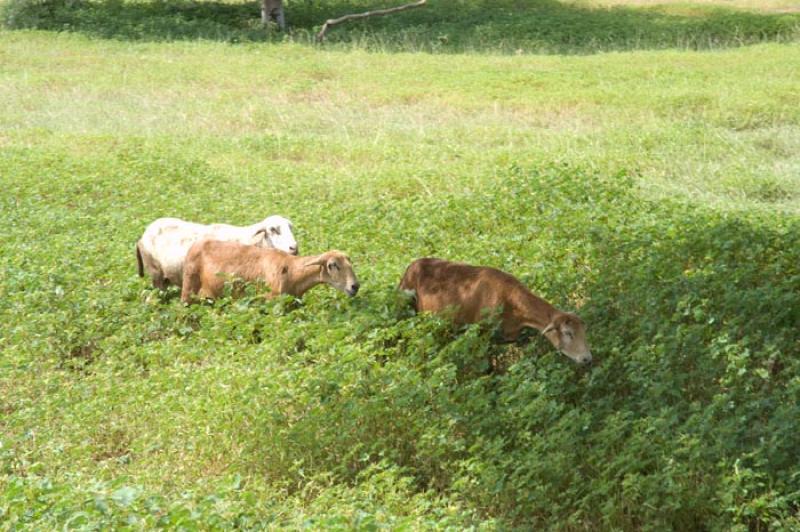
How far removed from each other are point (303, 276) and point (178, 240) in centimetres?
168

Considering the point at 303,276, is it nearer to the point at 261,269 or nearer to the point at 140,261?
the point at 261,269

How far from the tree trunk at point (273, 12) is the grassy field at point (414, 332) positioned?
1256 centimetres

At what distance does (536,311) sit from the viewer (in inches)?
378

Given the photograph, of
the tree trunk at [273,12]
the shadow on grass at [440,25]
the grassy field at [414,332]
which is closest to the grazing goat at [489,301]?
the grassy field at [414,332]

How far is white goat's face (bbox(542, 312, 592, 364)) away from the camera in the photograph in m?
9.23

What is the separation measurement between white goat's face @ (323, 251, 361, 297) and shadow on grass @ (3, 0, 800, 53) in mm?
20539

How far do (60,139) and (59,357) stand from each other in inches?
388

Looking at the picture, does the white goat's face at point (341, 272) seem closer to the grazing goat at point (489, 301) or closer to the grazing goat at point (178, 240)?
the grazing goat at point (489, 301)

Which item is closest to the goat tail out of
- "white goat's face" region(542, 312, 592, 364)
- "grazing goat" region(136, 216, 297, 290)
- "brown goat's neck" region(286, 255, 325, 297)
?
"grazing goat" region(136, 216, 297, 290)

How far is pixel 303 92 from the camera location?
24594mm

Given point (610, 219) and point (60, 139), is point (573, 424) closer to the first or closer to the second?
point (610, 219)

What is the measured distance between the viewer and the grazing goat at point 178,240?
1180 cm

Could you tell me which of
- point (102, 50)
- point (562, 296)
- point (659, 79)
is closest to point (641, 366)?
point (562, 296)

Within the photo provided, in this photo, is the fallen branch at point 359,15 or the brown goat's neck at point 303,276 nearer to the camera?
the brown goat's neck at point 303,276
